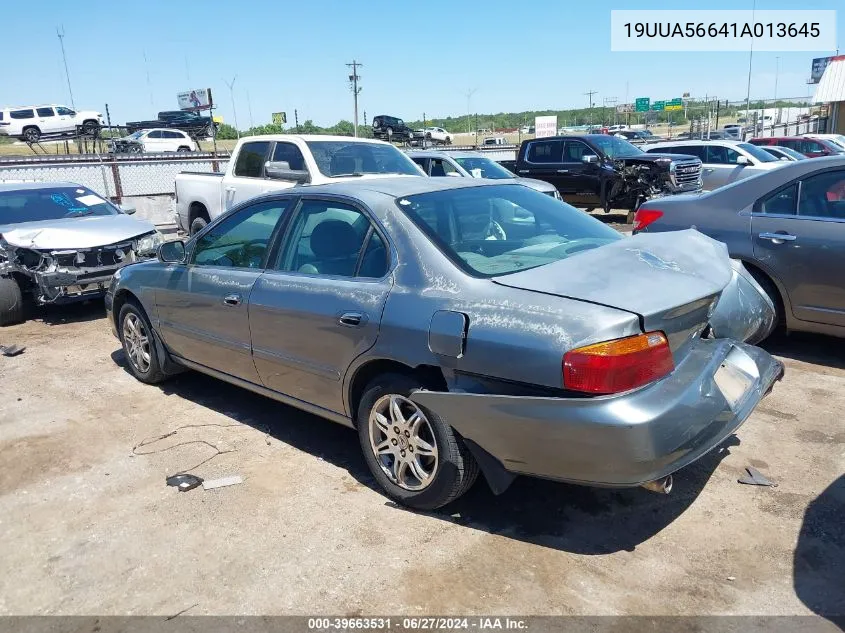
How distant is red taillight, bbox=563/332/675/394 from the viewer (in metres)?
2.64

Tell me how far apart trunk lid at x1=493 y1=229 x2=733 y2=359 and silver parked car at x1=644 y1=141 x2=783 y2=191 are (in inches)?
444

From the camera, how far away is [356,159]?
28.6 ft

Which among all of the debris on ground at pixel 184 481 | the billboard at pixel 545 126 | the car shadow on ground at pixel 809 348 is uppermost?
the billboard at pixel 545 126

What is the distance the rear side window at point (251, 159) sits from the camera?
9250 mm

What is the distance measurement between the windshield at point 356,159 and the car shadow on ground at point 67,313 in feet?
10.8

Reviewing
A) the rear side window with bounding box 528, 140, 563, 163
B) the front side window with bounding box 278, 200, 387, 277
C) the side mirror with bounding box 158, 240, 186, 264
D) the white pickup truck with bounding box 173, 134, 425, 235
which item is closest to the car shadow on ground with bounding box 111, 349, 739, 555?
the front side window with bounding box 278, 200, 387, 277

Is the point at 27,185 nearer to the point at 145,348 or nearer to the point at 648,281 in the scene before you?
the point at 145,348

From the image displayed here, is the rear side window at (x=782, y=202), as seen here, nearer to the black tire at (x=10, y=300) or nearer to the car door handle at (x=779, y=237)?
the car door handle at (x=779, y=237)

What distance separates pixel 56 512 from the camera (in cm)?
357

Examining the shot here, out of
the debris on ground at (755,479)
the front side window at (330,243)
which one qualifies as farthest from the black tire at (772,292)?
the front side window at (330,243)

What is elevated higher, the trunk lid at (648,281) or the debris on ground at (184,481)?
the trunk lid at (648,281)

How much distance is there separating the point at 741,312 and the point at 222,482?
306 centimetres

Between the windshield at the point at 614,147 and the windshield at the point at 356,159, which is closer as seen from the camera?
the windshield at the point at 356,159

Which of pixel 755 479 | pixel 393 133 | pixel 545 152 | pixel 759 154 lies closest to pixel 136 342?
pixel 755 479
